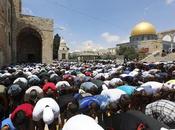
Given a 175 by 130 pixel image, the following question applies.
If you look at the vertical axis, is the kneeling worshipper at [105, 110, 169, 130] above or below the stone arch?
below

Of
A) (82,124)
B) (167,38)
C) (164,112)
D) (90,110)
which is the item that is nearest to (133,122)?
(164,112)

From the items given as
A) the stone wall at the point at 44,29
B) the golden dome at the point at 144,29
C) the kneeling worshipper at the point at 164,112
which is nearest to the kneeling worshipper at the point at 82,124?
the kneeling worshipper at the point at 164,112

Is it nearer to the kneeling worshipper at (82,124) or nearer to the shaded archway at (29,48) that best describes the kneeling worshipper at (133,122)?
the kneeling worshipper at (82,124)

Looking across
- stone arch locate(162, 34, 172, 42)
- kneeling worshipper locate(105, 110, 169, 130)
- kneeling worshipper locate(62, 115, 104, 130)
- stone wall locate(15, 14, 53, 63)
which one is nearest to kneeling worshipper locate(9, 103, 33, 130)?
kneeling worshipper locate(105, 110, 169, 130)

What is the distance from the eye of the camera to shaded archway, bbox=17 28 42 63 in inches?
1660

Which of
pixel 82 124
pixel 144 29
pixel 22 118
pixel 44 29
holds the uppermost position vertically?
pixel 144 29

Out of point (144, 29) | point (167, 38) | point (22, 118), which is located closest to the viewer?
point (22, 118)

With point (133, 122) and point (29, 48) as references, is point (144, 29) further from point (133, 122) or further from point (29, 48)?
point (133, 122)

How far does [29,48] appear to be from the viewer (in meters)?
42.8

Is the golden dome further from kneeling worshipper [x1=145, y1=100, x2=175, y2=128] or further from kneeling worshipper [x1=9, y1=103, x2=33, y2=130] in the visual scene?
kneeling worshipper [x1=145, y1=100, x2=175, y2=128]

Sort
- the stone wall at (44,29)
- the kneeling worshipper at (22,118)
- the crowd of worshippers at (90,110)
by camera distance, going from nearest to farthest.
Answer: the crowd of worshippers at (90,110), the kneeling worshipper at (22,118), the stone wall at (44,29)

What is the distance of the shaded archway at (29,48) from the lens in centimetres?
4216

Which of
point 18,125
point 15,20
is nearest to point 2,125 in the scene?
point 18,125

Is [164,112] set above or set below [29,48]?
below
